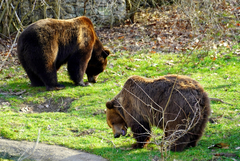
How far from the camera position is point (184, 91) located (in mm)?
5438

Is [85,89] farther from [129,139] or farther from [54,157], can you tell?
[54,157]

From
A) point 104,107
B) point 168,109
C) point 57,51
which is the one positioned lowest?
point 104,107

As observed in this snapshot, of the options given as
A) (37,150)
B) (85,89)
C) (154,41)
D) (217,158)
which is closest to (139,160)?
(217,158)

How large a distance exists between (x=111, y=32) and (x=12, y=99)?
28.1ft

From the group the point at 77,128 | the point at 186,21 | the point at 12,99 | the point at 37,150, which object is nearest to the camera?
the point at 37,150

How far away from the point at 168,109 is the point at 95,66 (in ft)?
20.7

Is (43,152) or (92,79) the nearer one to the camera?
(43,152)

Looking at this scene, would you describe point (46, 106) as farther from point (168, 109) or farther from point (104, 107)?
point (168, 109)

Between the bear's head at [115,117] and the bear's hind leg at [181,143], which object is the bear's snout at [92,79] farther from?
the bear's hind leg at [181,143]

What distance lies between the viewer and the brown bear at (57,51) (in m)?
9.59

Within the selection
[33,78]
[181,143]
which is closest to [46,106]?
[33,78]

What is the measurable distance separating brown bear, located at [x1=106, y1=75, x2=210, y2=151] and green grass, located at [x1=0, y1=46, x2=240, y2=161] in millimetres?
338

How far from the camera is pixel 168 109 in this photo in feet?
18.2

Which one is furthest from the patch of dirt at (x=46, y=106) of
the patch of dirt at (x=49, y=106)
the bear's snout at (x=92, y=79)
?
the bear's snout at (x=92, y=79)
